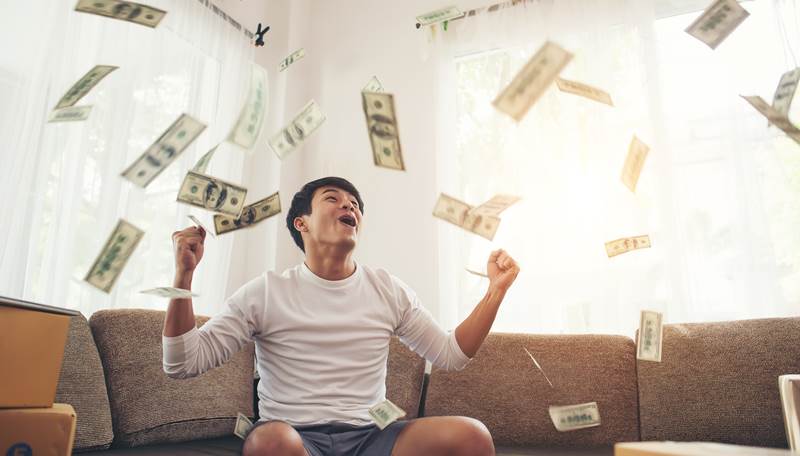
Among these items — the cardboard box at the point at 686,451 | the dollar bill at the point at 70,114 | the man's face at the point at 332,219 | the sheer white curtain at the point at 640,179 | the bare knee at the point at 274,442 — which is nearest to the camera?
the cardboard box at the point at 686,451

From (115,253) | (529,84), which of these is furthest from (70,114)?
(529,84)

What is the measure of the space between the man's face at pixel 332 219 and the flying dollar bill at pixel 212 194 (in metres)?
0.29

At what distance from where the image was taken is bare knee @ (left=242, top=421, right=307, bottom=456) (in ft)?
4.09

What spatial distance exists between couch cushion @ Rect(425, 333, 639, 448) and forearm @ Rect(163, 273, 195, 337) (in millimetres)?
1046

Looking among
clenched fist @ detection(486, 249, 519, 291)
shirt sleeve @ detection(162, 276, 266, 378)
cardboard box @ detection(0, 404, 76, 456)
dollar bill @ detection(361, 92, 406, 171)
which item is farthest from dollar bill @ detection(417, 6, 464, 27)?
cardboard box @ detection(0, 404, 76, 456)

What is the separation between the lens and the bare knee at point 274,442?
49.0 inches

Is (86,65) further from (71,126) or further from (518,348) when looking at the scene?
(518,348)

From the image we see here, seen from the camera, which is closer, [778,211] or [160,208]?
[778,211]

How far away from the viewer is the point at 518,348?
217 cm

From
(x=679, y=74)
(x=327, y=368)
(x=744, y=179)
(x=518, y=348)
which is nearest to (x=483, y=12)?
(x=679, y=74)

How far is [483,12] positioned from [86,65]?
1.88m

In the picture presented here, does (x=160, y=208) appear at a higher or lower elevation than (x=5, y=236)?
higher

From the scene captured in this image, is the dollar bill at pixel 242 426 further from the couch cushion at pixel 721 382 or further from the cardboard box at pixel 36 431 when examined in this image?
the couch cushion at pixel 721 382

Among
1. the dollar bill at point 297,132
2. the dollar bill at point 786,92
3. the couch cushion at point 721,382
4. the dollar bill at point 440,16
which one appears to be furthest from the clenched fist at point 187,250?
the dollar bill at point 786,92
